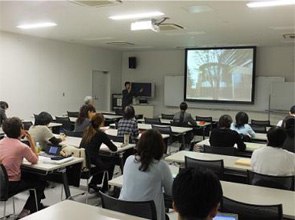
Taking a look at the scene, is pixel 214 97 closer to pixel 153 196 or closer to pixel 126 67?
pixel 126 67

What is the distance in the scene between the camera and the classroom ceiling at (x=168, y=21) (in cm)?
538

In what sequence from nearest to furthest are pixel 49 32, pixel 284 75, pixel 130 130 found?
pixel 130 130 < pixel 49 32 < pixel 284 75

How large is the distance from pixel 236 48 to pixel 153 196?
8.97 meters

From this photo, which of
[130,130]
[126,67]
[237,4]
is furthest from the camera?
[126,67]

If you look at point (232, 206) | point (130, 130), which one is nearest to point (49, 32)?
point (130, 130)

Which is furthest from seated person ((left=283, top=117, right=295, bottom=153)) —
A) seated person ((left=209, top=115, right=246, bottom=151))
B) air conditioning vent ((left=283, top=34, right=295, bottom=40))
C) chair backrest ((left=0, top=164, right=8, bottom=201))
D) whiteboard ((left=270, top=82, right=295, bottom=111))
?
whiteboard ((left=270, top=82, right=295, bottom=111))

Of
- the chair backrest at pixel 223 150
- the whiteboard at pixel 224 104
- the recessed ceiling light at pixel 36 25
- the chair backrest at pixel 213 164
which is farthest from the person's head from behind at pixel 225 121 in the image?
the whiteboard at pixel 224 104

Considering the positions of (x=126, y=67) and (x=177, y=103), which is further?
(x=126, y=67)

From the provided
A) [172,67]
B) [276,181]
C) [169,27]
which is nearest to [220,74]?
[172,67]

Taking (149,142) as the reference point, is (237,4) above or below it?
above

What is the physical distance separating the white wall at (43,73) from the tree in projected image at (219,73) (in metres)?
3.50

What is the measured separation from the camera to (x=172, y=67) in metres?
12.2

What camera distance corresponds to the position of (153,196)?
8.10 feet

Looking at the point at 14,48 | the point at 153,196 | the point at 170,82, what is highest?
the point at 14,48
